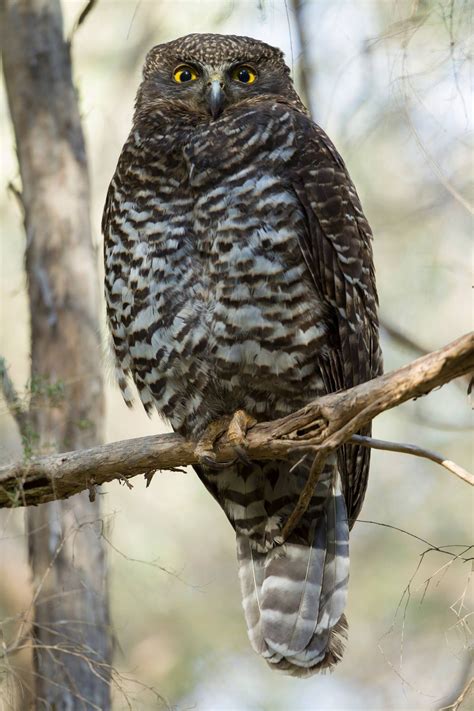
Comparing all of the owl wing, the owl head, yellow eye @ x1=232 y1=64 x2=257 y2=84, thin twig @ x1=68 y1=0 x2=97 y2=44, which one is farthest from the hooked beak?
thin twig @ x1=68 y1=0 x2=97 y2=44

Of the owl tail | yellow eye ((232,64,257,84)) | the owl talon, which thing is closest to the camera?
the owl talon

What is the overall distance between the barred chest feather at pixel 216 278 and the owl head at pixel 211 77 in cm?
37

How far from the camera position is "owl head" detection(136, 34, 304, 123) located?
15.1 feet

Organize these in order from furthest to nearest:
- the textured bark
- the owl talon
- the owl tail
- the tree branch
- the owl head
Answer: the textured bark → the owl head → the owl tail → the owl talon → the tree branch

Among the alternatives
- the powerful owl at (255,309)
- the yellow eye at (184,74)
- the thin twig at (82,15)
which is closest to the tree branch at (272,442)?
the powerful owl at (255,309)

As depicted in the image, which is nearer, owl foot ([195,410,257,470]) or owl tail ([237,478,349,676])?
owl foot ([195,410,257,470])

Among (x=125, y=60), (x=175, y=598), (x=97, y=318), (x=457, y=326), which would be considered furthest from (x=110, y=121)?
(x=175, y=598)

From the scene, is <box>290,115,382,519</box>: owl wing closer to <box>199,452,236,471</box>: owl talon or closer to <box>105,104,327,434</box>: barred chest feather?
<box>105,104,327,434</box>: barred chest feather

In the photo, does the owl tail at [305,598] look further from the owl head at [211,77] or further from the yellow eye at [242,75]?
the yellow eye at [242,75]

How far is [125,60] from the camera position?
27.9 ft

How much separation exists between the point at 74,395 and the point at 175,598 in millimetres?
2728

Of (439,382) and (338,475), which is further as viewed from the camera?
(338,475)

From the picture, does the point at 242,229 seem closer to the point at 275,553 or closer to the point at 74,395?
the point at 275,553

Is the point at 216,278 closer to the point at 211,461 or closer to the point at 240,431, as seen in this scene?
the point at 240,431
